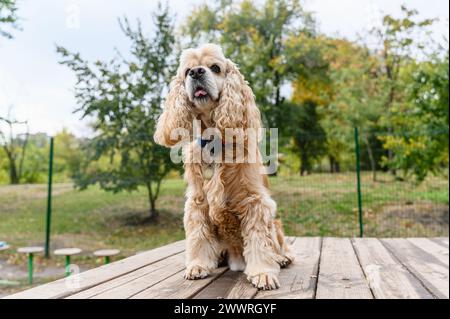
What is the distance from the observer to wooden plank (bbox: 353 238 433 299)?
2.17m

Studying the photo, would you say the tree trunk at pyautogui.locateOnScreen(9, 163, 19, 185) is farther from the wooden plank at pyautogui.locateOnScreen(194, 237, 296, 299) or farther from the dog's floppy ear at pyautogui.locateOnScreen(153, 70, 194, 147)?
the wooden plank at pyautogui.locateOnScreen(194, 237, 296, 299)

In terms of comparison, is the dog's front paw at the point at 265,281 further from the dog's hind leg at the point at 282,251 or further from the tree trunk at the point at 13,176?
the tree trunk at the point at 13,176

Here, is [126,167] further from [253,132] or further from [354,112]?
[354,112]

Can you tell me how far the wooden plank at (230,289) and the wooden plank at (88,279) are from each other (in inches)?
27.6

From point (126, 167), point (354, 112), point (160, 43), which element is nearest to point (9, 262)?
point (126, 167)

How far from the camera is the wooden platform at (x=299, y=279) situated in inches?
83.7

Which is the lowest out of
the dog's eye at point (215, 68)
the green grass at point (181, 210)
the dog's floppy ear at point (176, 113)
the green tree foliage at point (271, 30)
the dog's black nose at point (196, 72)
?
the green grass at point (181, 210)

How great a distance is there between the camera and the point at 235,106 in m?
2.46

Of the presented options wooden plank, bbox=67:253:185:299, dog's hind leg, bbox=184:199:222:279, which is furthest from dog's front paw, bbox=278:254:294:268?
wooden plank, bbox=67:253:185:299

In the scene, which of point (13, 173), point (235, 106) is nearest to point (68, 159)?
point (13, 173)

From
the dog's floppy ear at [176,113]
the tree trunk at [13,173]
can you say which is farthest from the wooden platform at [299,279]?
the tree trunk at [13,173]

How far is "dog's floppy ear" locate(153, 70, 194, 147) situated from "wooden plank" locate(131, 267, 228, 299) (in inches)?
37.0
